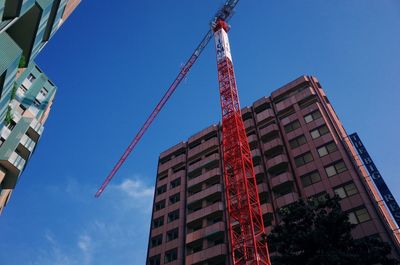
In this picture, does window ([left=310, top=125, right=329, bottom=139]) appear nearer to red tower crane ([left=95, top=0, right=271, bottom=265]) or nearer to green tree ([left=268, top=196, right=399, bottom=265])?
red tower crane ([left=95, top=0, right=271, bottom=265])

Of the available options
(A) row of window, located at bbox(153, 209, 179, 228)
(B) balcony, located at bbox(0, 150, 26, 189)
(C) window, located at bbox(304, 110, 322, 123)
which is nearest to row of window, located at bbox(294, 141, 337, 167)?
(C) window, located at bbox(304, 110, 322, 123)

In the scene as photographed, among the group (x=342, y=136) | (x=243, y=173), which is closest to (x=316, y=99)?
(x=342, y=136)

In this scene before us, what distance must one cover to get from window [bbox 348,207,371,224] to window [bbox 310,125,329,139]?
→ 11166 millimetres

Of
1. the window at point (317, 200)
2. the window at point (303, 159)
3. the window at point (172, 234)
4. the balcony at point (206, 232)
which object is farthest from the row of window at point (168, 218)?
the window at point (317, 200)

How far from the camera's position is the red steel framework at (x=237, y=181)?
30031 mm

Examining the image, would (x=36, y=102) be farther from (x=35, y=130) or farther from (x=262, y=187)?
(x=262, y=187)

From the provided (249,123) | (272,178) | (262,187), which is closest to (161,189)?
(249,123)

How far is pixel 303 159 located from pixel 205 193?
46.5 feet

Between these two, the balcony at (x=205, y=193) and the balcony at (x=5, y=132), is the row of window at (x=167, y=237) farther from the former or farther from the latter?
the balcony at (x=5, y=132)

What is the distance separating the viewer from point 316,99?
43906 millimetres

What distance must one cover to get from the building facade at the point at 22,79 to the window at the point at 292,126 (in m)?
29.9

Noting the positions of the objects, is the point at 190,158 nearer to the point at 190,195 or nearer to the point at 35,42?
the point at 190,195

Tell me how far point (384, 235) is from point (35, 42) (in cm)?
3229

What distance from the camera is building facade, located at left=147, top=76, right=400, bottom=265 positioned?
33.2 meters
